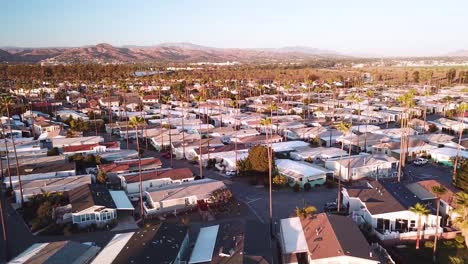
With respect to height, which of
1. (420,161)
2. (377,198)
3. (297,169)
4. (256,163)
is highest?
(256,163)

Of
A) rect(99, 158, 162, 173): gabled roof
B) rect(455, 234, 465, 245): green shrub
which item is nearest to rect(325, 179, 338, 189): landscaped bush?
rect(455, 234, 465, 245): green shrub

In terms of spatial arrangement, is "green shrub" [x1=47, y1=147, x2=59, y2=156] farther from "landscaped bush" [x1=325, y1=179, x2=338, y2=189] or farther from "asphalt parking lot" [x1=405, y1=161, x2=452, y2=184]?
"asphalt parking lot" [x1=405, y1=161, x2=452, y2=184]

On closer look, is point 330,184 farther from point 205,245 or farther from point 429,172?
point 205,245

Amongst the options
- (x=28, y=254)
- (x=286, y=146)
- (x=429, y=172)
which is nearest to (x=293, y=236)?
(x=28, y=254)

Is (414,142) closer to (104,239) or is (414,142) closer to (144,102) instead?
(104,239)

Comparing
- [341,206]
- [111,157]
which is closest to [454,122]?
[341,206]

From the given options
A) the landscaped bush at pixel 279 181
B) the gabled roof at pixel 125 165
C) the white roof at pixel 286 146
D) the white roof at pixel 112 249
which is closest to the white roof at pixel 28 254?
the white roof at pixel 112 249
